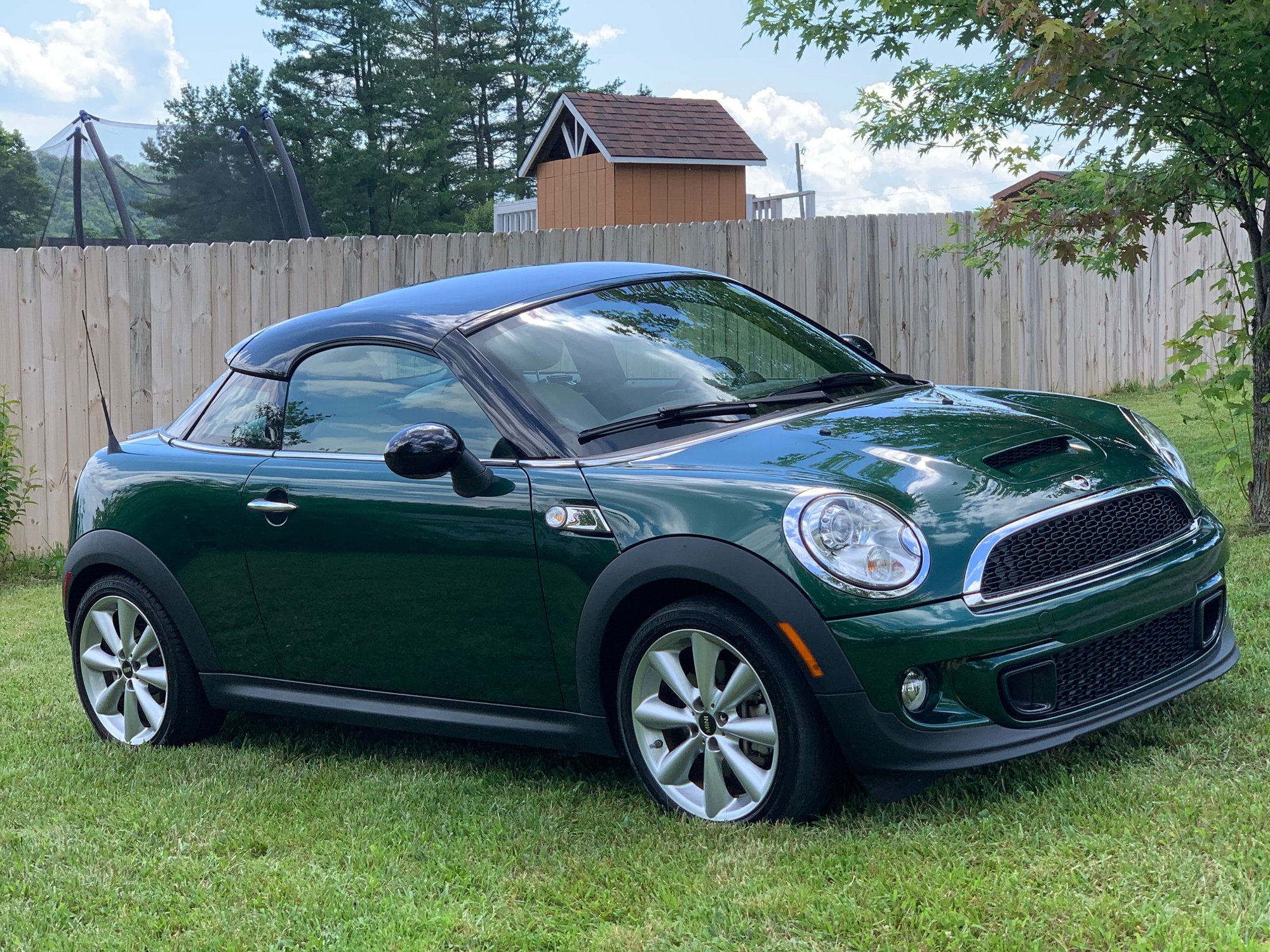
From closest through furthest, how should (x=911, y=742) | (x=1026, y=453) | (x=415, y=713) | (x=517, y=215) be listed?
(x=911, y=742), (x=1026, y=453), (x=415, y=713), (x=517, y=215)

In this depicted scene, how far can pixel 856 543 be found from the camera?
3.86 metres

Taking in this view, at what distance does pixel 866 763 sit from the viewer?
3.85 metres

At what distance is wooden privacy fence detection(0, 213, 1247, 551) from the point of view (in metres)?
10.3

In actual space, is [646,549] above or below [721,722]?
above

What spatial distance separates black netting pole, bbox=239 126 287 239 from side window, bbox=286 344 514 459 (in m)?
12.3

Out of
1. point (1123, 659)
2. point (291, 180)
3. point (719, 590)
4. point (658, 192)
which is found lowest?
point (1123, 659)

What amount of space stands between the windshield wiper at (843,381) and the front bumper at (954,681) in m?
1.33

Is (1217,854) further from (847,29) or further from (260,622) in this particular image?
(847,29)

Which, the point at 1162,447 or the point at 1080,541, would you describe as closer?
the point at 1080,541

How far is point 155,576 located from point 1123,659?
345 cm

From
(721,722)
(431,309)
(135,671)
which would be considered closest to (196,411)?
(135,671)

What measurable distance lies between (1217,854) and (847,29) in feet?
27.9

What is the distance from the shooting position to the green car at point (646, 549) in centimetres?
385

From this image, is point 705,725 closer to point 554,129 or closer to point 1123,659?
point 1123,659
